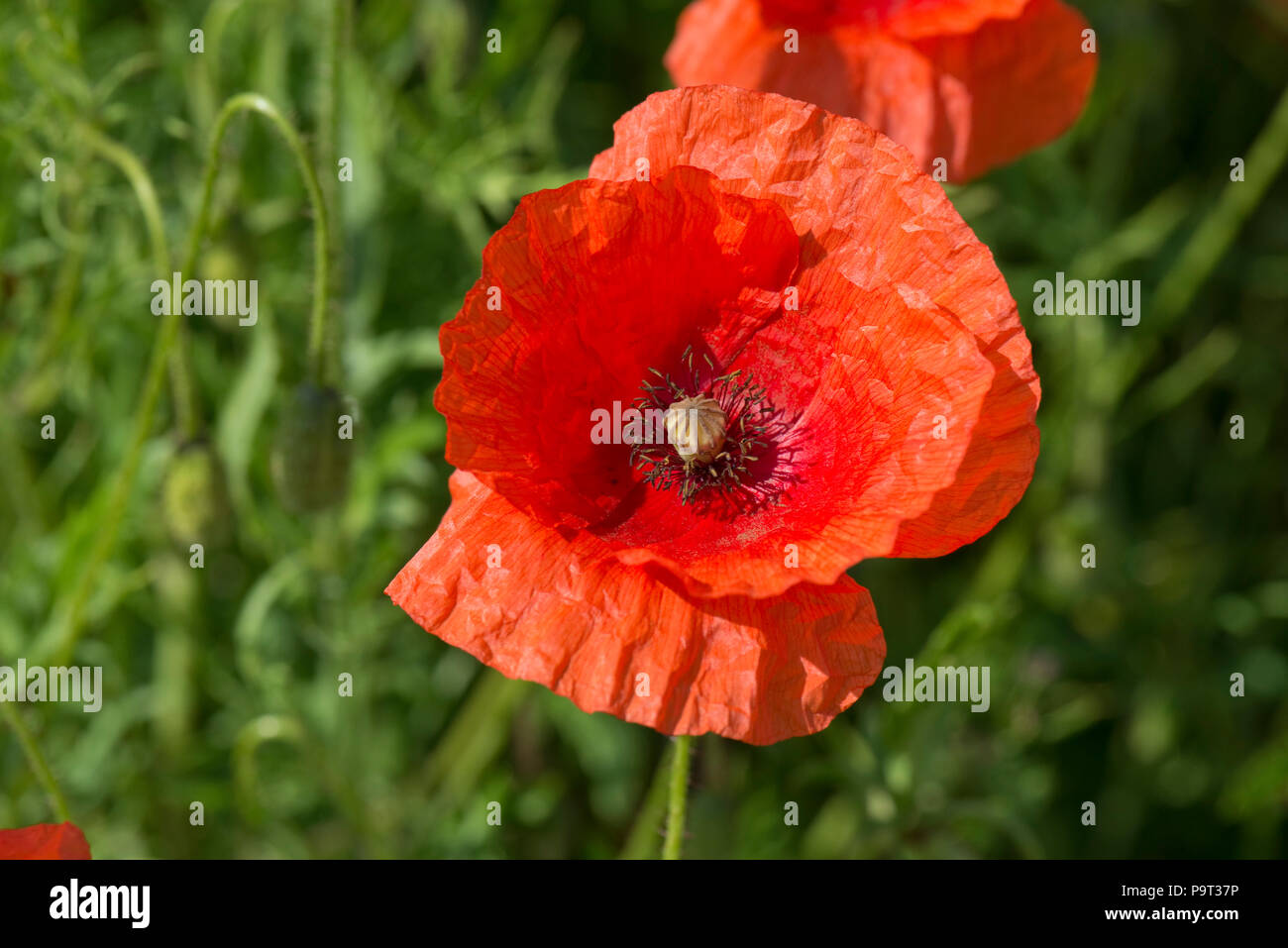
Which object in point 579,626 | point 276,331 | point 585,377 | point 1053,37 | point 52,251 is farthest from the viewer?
point 276,331

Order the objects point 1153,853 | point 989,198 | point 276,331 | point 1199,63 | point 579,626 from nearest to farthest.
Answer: point 579,626
point 276,331
point 989,198
point 1153,853
point 1199,63

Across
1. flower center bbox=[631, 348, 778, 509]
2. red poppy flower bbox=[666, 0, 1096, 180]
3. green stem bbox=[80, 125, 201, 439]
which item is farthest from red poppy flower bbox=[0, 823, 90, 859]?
red poppy flower bbox=[666, 0, 1096, 180]

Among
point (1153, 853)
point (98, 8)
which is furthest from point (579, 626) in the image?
point (98, 8)

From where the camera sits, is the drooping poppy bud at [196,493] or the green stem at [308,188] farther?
the drooping poppy bud at [196,493]

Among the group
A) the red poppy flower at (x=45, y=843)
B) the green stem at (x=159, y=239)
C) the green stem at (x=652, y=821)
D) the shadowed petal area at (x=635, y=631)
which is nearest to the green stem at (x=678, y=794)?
the shadowed petal area at (x=635, y=631)

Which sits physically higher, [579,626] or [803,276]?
[803,276]

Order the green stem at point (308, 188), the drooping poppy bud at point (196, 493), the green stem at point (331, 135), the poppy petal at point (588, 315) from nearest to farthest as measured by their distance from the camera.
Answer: the poppy petal at point (588, 315), the green stem at point (308, 188), the green stem at point (331, 135), the drooping poppy bud at point (196, 493)

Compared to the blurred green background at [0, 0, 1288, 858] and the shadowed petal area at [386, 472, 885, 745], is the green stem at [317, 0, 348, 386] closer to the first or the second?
the blurred green background at [0, 0, 1288, 858]

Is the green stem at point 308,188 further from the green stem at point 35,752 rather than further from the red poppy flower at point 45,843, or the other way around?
the red poppy flower at point 45,843

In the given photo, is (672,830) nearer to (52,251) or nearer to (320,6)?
(52,251)
